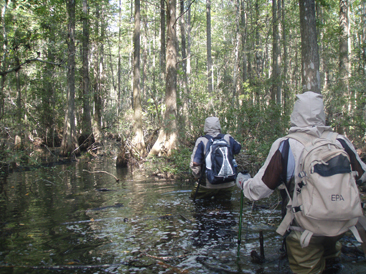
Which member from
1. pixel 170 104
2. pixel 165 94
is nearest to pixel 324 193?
pixel 170 104

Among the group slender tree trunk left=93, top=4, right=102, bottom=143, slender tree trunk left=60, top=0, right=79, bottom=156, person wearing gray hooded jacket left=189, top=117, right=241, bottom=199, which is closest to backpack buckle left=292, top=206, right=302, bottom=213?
person wearing gray hooded jacket left=189, top=117, right=241, bottom=199

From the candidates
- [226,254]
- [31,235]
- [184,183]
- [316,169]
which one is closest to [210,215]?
[226,254]

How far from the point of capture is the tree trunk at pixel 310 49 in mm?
6797

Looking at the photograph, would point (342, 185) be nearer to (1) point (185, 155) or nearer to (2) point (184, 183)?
(2) point (184, 183)

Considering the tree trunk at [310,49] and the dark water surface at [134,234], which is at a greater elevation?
the tree trunk at [310,49]

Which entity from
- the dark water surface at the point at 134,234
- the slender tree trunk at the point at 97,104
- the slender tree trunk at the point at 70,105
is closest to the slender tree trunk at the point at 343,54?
the dark water surface at the point at 134,234

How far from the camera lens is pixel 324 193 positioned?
7.87ft

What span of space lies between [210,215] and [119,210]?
211 cm

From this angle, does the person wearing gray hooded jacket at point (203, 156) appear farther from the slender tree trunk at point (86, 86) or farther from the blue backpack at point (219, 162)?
the slender tree trunk at point (86, 86)

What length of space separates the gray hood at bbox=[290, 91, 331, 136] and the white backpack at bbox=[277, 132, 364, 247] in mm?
248

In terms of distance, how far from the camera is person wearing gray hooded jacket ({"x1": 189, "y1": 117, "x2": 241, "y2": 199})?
582 centimetres

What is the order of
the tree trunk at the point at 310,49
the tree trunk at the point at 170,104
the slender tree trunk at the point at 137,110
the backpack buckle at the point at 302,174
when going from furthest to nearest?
the slender tree trunk at the point at 137,110, the tree trunk at the point at 170,104, the tree trunk at the point at 310,49, the backpack buckle at the point at 302,174

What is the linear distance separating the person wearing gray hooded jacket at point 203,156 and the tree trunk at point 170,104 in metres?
7.66

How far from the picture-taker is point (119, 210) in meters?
6.80
